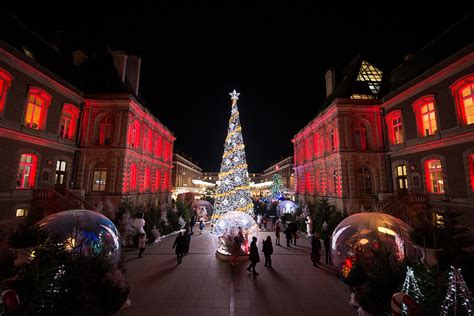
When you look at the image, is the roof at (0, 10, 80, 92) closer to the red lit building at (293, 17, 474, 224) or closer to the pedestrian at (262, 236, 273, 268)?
the pedestrian at (262, 236, 273, 268)

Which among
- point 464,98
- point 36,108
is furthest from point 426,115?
point 36,108

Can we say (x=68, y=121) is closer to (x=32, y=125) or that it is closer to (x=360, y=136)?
(x=32, y=125)

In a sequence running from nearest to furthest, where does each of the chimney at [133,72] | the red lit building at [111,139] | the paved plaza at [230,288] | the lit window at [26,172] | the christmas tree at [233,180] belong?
the paved plaza at [230,288]
the lit window at [26,172]
the christmas tree at [233,180]
the red lit building at [111,139]
the chimney at [133,72]

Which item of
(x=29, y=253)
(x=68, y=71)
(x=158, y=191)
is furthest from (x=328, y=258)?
(x=68, y=71)

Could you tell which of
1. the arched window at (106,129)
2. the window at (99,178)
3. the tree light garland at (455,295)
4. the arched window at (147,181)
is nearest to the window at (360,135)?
the tree light garland at (455,295)

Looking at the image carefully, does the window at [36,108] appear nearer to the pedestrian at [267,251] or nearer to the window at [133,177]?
the window at [133,177]

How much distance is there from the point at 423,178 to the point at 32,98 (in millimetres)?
30760

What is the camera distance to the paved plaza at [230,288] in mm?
7312

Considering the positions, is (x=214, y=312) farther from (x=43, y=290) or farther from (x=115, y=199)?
(x=115, y=199)

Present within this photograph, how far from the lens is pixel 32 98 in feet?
55.5

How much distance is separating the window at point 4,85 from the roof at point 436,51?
2986 centimetres

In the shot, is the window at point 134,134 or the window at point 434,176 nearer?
the window at point 434,176

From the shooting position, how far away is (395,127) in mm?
21734

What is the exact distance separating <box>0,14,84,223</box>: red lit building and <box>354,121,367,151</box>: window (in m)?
25.7
